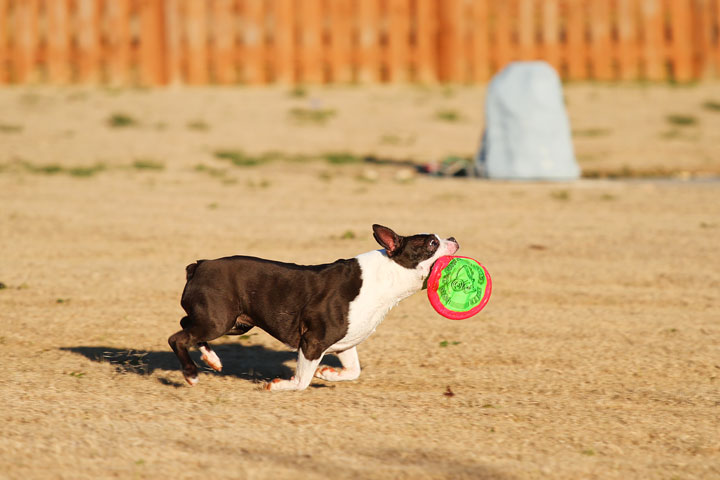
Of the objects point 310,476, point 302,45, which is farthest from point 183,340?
point 302,45

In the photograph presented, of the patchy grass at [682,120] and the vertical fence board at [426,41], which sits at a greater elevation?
the vertical fence board at [426,41]

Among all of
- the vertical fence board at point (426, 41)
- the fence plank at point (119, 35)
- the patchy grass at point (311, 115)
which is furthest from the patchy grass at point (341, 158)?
the fence plank at point (119, 35)

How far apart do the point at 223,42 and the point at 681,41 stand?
9640 mm

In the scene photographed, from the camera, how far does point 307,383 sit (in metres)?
6.02

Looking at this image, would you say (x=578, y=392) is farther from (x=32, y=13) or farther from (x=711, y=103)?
(x=32, y=13)

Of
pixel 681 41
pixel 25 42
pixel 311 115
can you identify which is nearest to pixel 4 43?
pixel 25 42

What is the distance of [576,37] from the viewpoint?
20.5 meters

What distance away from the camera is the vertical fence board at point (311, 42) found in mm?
20188

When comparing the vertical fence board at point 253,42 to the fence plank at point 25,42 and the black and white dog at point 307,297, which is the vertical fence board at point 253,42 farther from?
the black and white dog at point 307,297

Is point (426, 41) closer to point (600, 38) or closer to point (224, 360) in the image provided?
point (600, 38)

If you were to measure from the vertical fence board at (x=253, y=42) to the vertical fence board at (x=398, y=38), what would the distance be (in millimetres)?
2620

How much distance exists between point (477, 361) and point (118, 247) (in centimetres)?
475

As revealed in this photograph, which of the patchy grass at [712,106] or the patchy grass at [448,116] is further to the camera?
the patchy grass at [712,106]

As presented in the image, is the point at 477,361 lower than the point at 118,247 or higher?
lower
